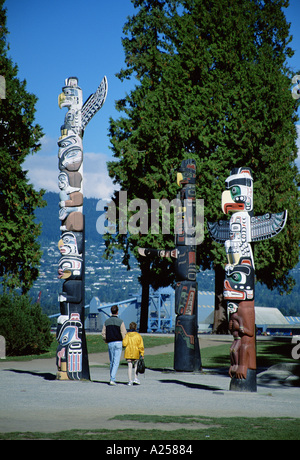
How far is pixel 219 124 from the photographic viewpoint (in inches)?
1439

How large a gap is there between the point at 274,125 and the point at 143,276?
12.6 m

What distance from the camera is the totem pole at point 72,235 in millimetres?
17859

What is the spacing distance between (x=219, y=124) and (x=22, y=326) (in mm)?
16675

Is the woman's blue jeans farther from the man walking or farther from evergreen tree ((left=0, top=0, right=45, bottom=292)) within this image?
evergreen tree ((left=0, top=0, right=45, bottom=292))

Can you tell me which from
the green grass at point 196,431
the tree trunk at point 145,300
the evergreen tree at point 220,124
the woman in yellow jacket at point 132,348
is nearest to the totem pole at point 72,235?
the woman in yellow jacket at point 132,348

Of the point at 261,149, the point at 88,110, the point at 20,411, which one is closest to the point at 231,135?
the point at 261,149

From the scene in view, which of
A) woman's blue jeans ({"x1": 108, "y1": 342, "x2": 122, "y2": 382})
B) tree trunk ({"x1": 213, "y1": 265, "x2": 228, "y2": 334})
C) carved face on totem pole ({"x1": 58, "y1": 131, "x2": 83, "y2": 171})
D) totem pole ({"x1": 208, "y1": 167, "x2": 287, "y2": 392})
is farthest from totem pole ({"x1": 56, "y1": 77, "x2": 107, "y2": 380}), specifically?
tree trunk ({"x1": 213, "y1": 265, "x2": 228, "y2": 334})

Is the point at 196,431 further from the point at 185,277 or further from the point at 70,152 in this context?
the point at 185,277

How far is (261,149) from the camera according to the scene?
3622cm

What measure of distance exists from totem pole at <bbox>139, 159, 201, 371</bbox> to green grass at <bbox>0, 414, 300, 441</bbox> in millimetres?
8727

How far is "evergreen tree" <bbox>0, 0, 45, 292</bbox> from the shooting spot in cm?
3559

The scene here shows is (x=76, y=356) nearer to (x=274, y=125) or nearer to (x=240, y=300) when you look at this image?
(x=240, y=300)

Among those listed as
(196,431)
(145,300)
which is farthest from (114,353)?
(145,300)

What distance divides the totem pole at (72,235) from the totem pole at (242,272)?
4.26m
